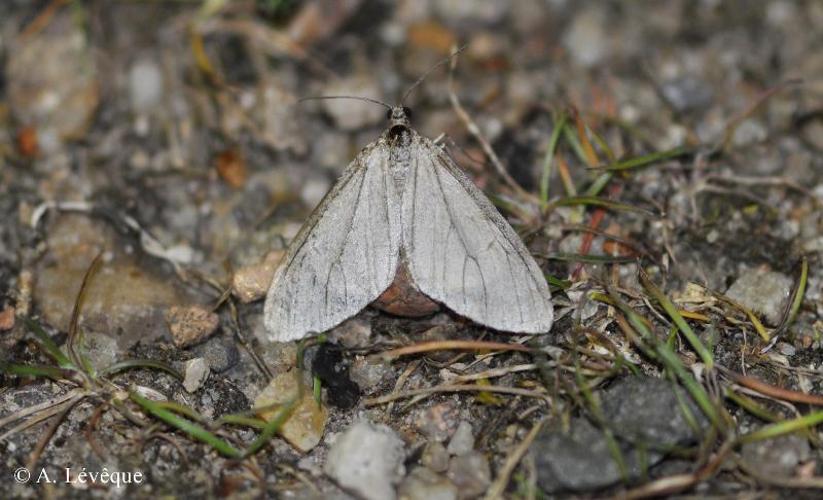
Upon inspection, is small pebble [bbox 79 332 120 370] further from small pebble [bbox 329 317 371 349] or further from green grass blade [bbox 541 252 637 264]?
green grass blade [bbox 541 252 637 264]

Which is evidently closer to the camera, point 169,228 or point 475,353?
point 475,353

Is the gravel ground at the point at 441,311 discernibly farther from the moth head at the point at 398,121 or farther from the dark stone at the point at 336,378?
the moth head at the point at 398,121

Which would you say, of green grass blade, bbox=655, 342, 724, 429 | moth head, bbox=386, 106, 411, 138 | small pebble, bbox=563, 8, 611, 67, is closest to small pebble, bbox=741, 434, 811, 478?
green grass blade, bbox=655, 342, 724, 429

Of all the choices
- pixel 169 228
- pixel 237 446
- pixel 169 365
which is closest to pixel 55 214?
pixel 169 228

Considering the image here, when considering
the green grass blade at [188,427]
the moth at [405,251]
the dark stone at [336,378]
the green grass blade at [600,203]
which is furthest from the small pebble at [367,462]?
the green grass blade at [600,203]

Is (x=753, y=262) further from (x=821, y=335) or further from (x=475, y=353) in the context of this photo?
(x=475, y=353)

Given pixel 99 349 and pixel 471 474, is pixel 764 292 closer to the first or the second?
pixel 471 474
